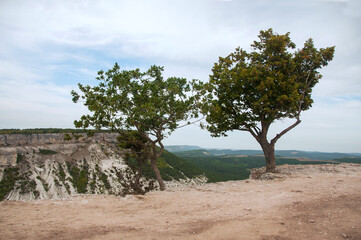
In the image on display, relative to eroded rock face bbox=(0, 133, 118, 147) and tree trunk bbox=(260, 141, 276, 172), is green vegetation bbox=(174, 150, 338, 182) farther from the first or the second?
tree trunk bbox=(260, 141, 276, 172)

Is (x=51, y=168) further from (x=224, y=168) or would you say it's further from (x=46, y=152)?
(x=224, y=168)

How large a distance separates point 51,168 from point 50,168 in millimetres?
279

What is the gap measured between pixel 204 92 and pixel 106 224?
10.6 metres

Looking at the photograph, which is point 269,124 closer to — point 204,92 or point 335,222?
point 204,92

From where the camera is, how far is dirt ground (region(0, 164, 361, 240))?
575cm

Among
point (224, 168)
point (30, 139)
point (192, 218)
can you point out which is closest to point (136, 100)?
point (192, 218)

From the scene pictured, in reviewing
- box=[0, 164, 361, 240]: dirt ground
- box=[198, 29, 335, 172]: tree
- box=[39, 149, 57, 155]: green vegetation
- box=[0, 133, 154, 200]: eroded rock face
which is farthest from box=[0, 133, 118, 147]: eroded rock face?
box=[0, 164, 361, 240]: dirt ground

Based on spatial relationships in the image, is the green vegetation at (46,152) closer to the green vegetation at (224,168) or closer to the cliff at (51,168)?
the cliff at (51,168)

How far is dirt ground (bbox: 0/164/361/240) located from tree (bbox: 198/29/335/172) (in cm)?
926

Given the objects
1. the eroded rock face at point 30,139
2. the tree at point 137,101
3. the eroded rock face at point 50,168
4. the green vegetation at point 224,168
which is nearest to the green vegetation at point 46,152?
the eroded rock face at point 50,168

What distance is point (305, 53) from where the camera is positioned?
1870 centimetres

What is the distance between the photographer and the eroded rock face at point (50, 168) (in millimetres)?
57469

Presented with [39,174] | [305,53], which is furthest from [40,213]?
[39,174]

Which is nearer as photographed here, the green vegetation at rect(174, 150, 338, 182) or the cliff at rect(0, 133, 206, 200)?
the cliff at rect(0, 133, 206, 200)
